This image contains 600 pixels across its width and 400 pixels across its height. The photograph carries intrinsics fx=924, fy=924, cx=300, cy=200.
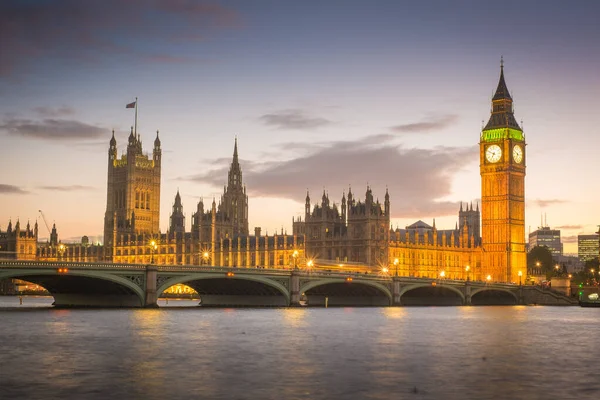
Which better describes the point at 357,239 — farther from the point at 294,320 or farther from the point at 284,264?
the point at 294,320

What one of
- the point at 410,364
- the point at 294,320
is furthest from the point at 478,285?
the point at 410,364

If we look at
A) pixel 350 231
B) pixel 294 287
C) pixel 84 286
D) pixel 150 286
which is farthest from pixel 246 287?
pixel 350 231

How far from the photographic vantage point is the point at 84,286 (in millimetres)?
101500

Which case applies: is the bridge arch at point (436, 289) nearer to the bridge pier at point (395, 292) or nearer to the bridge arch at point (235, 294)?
the bridge pier at point (395, 292)

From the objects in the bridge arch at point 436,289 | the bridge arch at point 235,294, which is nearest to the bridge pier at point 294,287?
the bridge arch at point 235,294

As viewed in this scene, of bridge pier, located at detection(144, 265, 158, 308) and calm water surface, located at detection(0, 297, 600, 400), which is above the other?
bridge pier, located at detection(144, 265, 158, 308)

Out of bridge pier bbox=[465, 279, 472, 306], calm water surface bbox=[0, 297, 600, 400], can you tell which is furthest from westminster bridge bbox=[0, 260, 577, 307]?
calm water surface bbox=[0, 297, 600, 400]

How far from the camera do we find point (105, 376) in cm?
3875

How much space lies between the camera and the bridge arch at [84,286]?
86250 mm

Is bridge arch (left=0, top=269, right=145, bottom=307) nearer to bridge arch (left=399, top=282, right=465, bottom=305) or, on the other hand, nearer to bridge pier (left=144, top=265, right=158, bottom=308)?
bridge pier (left=144, top=265, right=158, bottom=308)

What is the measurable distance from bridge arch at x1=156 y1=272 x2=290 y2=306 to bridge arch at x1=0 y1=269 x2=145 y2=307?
15.0 ft

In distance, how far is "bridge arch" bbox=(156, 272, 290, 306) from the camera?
99.2 metres

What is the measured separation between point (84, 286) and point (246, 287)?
23.6 meters

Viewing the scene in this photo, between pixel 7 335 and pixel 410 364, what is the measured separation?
96.0 feet
